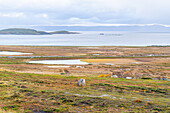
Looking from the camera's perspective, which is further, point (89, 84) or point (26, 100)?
point (89, 84)

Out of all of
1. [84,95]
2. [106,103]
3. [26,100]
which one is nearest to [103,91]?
[84,95]

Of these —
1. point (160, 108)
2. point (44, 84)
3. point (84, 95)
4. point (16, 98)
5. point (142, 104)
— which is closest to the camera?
point (160, 108)

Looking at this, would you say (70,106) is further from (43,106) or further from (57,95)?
(57,95)

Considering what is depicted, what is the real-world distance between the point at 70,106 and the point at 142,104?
3.89m

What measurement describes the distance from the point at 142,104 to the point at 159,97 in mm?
2366

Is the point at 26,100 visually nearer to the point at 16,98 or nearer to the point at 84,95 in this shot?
the point at 16,98

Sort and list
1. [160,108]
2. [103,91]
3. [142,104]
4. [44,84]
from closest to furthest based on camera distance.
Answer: [160,108], [142,104], [103,91], [44,84]

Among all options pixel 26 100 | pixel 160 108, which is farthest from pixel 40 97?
pixel 160 108

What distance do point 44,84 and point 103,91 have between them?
5.00m

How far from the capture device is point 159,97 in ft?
47.4

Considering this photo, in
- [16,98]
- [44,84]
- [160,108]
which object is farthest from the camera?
[44,84]

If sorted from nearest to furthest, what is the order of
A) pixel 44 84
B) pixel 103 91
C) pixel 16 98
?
pixel 16 98 < pixel 103 91 < pixel 44 84

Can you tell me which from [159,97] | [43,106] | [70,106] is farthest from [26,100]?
[159,97]

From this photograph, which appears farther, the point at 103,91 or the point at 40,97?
the point at 103,91
